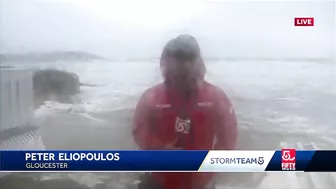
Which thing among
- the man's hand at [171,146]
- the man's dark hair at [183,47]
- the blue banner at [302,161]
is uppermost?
the man's dark hair at [183,47]

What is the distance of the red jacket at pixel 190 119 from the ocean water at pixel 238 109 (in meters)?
0.04

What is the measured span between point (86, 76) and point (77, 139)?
0.99 feet

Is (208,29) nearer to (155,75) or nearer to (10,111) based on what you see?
(155,75)

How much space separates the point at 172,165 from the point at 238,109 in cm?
41

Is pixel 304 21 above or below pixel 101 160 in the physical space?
above

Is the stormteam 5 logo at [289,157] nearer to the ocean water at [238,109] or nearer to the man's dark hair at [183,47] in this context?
the ocean water at [238,109]

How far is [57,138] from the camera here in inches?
64.4

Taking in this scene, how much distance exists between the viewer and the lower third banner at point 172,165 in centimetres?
161

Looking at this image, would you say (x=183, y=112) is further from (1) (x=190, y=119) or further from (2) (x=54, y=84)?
(2) (x=54, y=84)

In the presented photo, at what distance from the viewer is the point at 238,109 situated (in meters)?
1.62

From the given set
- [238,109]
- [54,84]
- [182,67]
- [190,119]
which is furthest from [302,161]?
[54,84]

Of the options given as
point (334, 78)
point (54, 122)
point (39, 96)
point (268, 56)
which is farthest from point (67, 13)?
point (334, 78)

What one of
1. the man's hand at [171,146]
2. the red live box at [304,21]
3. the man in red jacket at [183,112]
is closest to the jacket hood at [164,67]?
the man in red jacket at [183,112]

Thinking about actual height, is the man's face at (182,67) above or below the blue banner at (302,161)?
above
